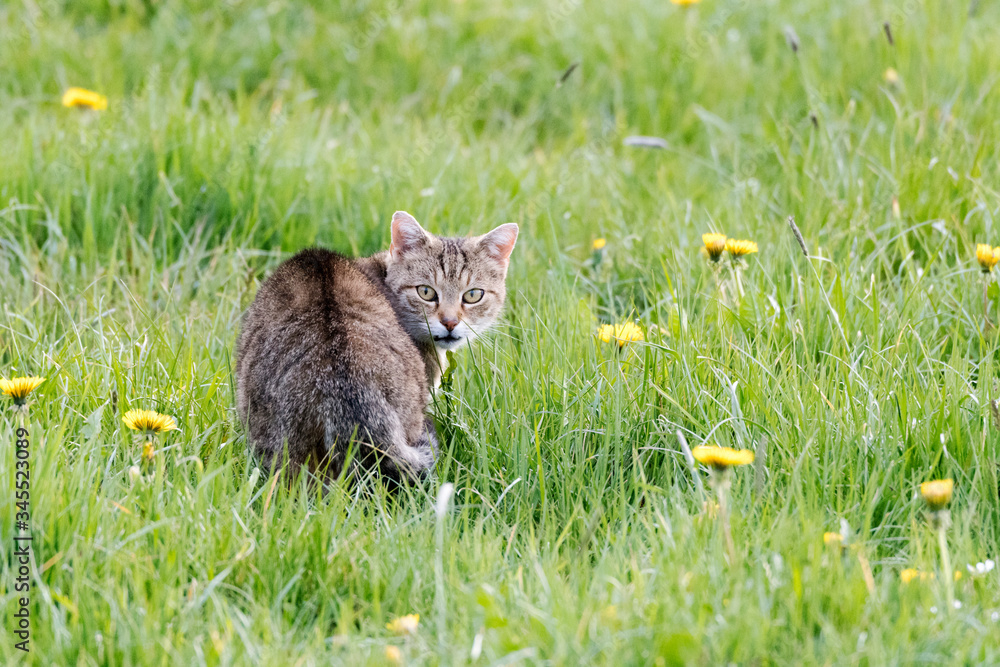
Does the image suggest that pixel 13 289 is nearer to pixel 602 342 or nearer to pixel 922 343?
pixel 602 342

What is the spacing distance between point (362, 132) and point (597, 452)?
2.95 metres

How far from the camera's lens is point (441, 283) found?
12.3 feet

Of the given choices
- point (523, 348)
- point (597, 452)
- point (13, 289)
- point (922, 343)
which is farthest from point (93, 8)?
point (922, 343)

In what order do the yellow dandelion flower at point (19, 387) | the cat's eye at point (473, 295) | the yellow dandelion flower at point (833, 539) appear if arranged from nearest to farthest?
the yellow dandelion flower at point (833, 539) → the yellow dandelion flower at point (19, 387) → the cat's eye at point (473, 295)

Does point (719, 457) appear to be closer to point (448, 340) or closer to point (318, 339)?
point (318, 339)

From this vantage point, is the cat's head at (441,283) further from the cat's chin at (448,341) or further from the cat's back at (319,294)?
the cat's back at (319,294)

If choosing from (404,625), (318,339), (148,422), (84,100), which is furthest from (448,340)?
(84,100)

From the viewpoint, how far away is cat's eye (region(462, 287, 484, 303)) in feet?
12.6

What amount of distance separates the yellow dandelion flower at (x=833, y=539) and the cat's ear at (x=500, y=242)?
191 cm

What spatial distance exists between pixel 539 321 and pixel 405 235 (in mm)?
741

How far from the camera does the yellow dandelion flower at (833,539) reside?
229 cm

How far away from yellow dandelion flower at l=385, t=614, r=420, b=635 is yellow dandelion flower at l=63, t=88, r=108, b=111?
3944mm

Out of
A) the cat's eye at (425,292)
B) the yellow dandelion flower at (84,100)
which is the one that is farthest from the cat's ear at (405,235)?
the yellow dandelion flower at (84,100)

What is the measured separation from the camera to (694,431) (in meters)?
3.05
